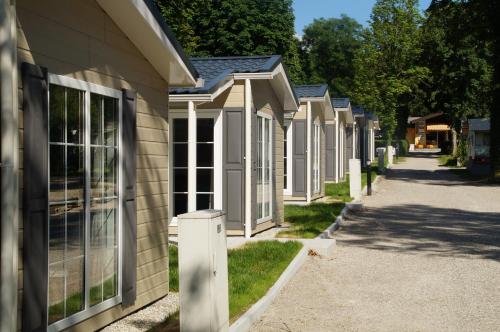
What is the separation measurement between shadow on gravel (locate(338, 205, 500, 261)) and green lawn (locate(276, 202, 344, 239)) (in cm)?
50

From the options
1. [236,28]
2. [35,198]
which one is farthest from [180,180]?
[236,28]

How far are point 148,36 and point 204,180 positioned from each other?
254 inches

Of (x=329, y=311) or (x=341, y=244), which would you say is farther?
(x=341, y=244)

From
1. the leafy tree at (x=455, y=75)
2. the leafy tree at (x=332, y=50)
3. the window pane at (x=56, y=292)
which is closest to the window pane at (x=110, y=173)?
the window pane at (x=56, y=292)

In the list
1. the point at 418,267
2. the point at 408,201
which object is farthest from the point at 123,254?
the point at 408,201

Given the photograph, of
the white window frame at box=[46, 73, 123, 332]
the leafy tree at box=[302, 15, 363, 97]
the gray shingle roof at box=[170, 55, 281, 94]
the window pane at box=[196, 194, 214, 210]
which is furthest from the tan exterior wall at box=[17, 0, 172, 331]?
the leafy tree at box=[302, 15, 363, 97]

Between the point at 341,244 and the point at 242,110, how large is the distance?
3.02m

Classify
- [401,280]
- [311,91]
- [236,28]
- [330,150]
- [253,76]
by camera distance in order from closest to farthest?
[401,280] → [253,76] → [311,91] → [330,150] → [236,28]

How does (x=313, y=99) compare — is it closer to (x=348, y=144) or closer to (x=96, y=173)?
(x=348, y=144)

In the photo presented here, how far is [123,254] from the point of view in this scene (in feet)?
22.2

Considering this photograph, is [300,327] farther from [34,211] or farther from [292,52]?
[292,52]

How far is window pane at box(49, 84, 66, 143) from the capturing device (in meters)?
5.46

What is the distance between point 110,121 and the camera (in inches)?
258

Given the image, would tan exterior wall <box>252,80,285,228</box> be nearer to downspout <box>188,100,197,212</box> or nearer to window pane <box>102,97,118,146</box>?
downspout <box>188,100,197,212</box>
